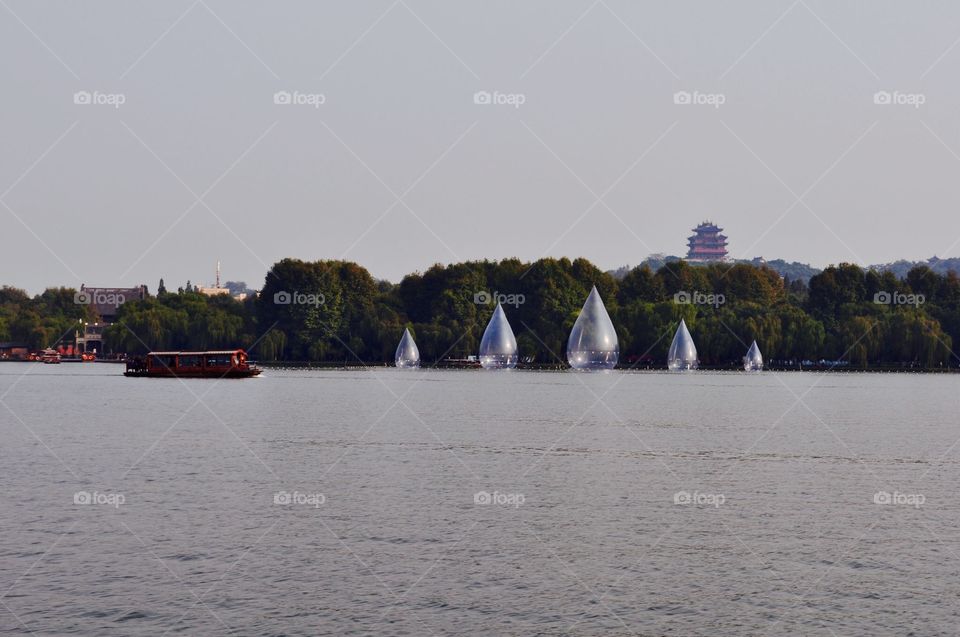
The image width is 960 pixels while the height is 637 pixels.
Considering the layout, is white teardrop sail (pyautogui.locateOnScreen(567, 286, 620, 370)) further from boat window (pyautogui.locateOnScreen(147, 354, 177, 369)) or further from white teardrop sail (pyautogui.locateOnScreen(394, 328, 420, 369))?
boat window (pyautogui.locateOnScreen(147, 354, 177, 369))

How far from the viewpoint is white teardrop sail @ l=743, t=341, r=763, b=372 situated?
564 ft

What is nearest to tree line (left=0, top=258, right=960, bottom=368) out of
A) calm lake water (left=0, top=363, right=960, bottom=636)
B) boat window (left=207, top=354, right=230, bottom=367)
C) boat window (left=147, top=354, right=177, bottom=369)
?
boat window (left=147, top=354, right=177, bottom=369)

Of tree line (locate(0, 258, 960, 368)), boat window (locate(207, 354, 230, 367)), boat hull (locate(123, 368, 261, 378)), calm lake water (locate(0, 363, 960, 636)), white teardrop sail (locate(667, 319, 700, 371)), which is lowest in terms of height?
calm lake water (locate(0, 363, 960, 636))

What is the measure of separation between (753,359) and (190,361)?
72.6 metres

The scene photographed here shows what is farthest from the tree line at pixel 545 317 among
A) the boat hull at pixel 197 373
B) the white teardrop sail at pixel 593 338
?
the boat hull at pixel 197 373

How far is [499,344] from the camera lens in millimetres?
169875

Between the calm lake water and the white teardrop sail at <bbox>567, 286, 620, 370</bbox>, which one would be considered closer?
the calm lake water

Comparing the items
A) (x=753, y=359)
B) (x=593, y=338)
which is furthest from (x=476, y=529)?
(x=753, y=359)

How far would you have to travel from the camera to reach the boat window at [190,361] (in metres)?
157

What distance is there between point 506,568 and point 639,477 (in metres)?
17.6

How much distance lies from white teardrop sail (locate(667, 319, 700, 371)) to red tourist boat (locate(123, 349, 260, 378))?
53.3 metres

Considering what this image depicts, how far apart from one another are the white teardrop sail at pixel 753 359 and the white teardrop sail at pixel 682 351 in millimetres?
6758

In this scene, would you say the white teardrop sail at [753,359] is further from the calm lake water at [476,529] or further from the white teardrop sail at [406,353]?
the calm lake water at [476,529]

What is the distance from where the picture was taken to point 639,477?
46.6 m
